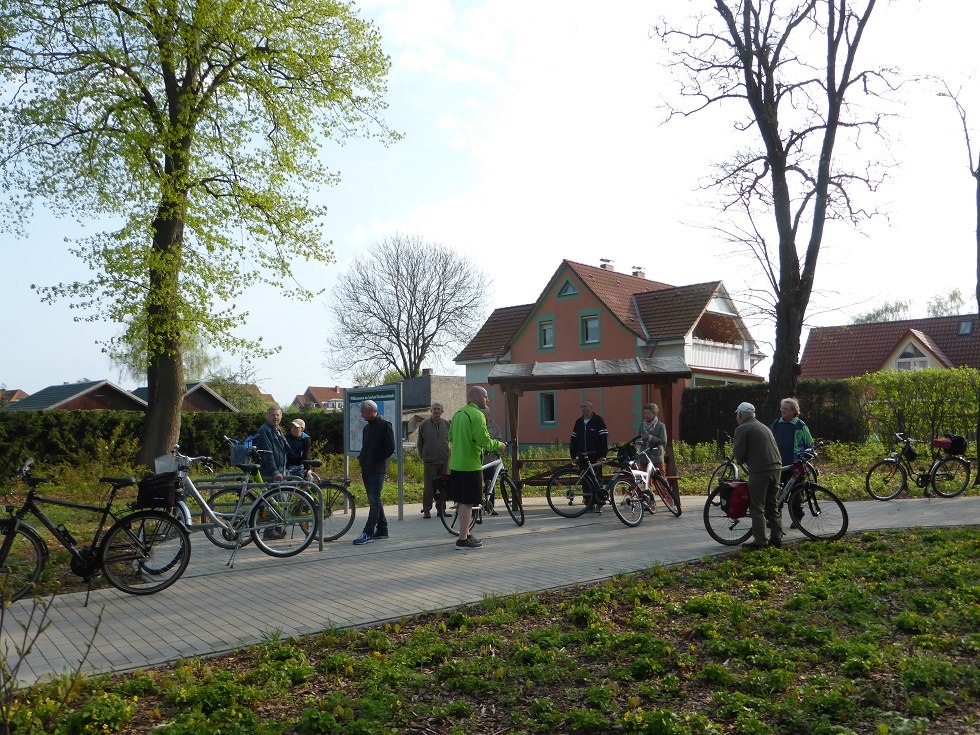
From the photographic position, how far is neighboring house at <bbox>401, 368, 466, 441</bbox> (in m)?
43.2

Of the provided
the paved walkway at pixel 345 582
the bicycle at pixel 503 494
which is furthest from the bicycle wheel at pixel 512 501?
the paved walkway at pixel 345 582

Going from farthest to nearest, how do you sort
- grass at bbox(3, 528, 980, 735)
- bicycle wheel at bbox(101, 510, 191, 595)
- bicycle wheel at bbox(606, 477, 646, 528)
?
bicycle wheel at bbox(606, 477, 646, 528) → bicycle wheel at bbox(101, 510, 191, 595) → grass at bbox(3, 528, 980, 735)

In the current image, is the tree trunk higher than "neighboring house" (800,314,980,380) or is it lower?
lower

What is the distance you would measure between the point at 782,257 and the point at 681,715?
14392 millimetres

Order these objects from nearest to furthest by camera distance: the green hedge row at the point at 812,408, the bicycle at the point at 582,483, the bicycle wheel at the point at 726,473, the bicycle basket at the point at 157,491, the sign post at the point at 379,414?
1. the bicycle basket at the point at 157,491
2. the sign post at the point at 379,414
3. the bicycle at the point at 582,483
4. the bicycle wheel at the point at 726,473
5. the green hedge row at the point at 812,408

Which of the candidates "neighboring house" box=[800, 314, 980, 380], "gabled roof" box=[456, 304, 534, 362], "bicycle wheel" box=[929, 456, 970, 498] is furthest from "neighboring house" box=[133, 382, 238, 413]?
"bicycle wheel" box=[929, 456, 970, 498]

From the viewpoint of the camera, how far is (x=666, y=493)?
44.4 ft

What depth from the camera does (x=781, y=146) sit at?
57.7ft

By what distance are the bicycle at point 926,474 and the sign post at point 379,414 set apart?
8618mm

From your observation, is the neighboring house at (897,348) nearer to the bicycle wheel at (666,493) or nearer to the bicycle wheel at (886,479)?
the bicycle wheel at (886,479)

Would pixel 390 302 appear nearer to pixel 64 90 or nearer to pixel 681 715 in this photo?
pixel 64 90

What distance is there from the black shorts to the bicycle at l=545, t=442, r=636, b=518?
9.86 feet

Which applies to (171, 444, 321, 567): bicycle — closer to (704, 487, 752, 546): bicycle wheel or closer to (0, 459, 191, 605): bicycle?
(0, 459, 191, 605): bicycle

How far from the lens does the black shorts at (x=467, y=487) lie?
1026cm
